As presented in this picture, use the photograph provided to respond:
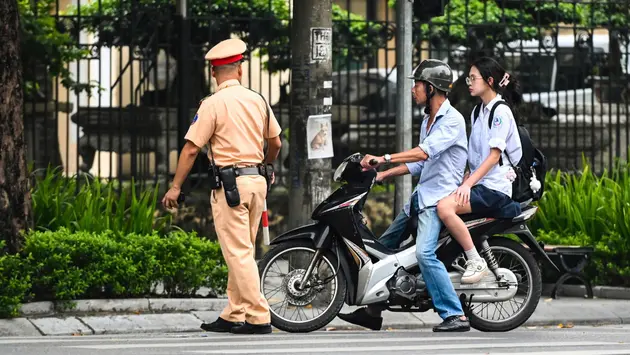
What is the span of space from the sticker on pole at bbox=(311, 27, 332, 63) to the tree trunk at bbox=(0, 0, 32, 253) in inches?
81.8

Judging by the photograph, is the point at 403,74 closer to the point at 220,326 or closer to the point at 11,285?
the point at 220,326

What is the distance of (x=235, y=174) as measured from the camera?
30.0 ft

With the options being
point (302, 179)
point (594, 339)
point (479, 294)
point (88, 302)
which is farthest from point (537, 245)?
point (88, 302)

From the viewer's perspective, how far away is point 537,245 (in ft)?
32.2

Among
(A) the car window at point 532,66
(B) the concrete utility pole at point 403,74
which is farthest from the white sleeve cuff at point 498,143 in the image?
(A) the car window at point 532,66

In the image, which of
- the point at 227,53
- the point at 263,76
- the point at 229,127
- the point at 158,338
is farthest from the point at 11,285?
the point at 263,76

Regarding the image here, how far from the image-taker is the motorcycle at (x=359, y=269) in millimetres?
9406

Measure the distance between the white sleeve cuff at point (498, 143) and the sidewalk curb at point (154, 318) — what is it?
1622mm

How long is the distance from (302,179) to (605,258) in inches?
110

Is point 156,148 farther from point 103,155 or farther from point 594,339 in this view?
point 594,339

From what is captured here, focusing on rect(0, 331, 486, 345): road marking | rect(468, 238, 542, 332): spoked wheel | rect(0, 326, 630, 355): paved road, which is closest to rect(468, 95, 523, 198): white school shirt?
rect(468, 238, 542, 332): spoked wheel

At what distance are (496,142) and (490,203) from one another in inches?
15.7

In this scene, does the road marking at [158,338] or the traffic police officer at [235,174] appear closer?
the road marking at [158,338]

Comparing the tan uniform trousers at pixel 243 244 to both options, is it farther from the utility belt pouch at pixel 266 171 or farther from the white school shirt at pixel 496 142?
the white school shirt at pixel 496 142
